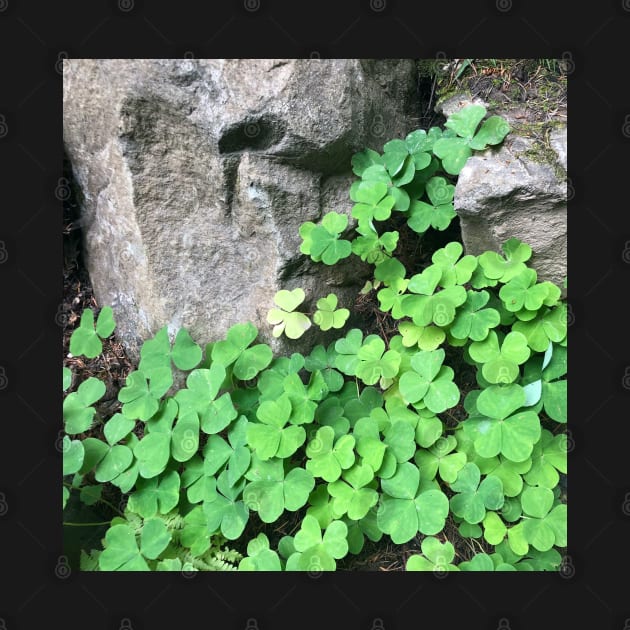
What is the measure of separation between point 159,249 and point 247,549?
135 cm

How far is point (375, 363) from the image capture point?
218cm

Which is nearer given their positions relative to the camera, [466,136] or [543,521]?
[543,521]

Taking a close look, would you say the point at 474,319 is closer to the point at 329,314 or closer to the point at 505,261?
the point at 505,261

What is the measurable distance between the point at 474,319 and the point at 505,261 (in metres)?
0.30

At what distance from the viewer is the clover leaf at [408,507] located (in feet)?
6.31

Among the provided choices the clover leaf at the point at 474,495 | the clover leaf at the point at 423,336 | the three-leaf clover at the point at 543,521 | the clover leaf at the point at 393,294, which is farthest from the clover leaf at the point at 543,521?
the clover leaf at the point at 393,294

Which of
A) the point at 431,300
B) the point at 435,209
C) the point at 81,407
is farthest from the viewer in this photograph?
the point at 435,209

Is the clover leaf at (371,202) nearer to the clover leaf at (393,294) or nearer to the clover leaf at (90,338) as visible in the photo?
the clover leaf at (393,294)

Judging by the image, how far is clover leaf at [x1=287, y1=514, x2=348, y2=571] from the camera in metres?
1.91

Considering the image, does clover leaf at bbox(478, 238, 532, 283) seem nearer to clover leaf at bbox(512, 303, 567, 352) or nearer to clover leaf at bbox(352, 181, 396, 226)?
clover leaf at bbox(512, 303, 567, 352)

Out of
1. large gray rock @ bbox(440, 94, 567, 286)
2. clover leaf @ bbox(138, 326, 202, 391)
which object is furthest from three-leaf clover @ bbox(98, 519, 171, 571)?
large gray rock @ bbox(440, 94, 567, 286)

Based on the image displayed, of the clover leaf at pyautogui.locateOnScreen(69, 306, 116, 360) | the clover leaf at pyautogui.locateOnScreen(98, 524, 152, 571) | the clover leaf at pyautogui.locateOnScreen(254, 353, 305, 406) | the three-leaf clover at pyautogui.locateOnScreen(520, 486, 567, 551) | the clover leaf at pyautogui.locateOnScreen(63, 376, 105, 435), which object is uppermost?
the clover leaf at pyautogui.locateOnScreen(69, 306, 116, 360)

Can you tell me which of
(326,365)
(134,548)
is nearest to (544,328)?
(326,365)

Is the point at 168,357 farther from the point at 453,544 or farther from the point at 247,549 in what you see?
the point at 453,544
